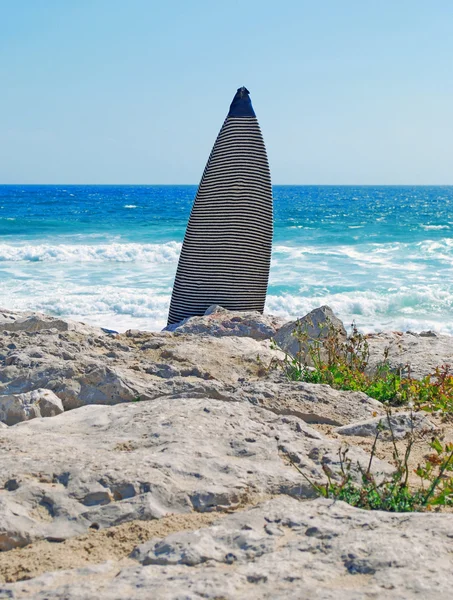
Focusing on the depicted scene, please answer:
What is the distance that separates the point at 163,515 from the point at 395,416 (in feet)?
4.81

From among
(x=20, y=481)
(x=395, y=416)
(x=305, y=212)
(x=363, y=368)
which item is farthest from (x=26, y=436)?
(x=305, y=212)

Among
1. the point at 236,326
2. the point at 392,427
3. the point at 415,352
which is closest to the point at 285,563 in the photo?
the point at 392,427

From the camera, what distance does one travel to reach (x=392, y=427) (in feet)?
10.8

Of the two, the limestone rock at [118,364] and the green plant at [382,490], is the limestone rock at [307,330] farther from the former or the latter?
the green plant at [382,490]

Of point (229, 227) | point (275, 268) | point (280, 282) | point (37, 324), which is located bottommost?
point (280, 282)

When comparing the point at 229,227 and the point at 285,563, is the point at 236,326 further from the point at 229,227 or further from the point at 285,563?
the point at 285,563

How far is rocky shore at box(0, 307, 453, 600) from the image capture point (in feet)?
6.06

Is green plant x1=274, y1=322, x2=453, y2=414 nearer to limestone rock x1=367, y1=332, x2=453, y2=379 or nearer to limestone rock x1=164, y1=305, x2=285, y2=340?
limestone rock x1=367, y1=332, x2=453, y2=379

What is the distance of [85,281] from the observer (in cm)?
1695

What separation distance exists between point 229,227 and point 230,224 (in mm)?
33

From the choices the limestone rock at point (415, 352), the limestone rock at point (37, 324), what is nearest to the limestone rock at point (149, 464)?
the limestone rock at point (415, 352)

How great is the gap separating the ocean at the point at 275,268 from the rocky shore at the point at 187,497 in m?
7.57

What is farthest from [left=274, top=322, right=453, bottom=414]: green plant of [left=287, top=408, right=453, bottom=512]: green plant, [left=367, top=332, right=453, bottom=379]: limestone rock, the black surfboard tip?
the black surfboard tip

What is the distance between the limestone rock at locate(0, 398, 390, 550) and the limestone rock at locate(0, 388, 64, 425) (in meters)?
0.29
